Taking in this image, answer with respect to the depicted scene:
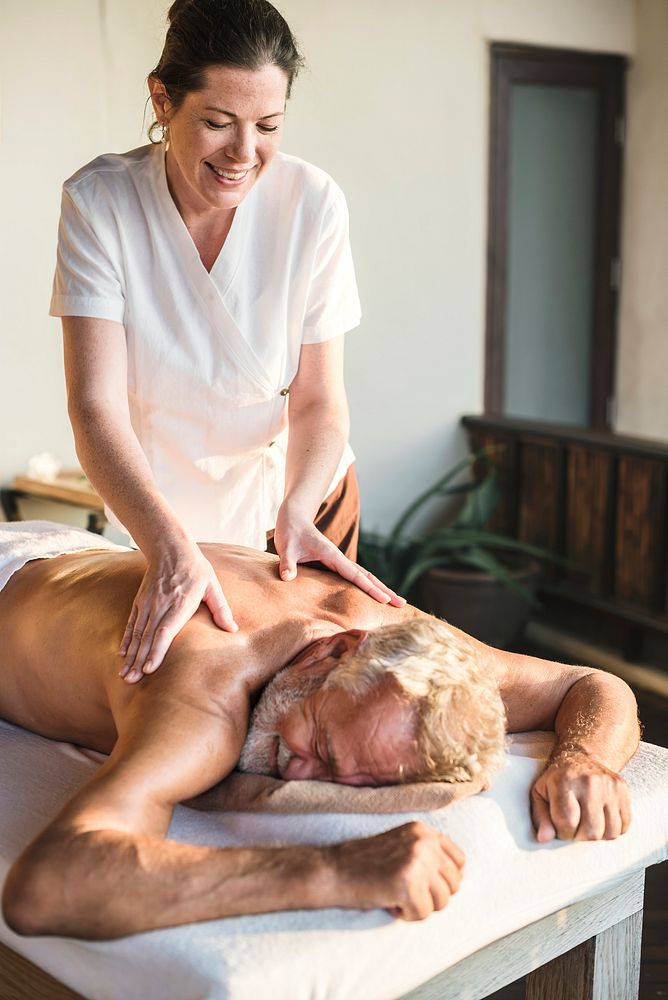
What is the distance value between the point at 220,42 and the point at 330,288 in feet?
1.80

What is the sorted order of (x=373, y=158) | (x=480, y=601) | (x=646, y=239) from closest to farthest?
1. (x=480, y=601)
2. (x=373, y=158)
3. (x=646, y=239)

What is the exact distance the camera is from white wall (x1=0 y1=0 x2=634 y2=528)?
387cm

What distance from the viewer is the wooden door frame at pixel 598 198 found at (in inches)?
187

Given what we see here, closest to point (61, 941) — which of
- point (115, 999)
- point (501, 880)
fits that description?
point (115, 999)

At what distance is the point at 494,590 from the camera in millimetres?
4219

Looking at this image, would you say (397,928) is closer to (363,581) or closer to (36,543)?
(363,581)

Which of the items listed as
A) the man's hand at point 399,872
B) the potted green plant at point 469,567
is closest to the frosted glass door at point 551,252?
the potted green plant at point 469,567

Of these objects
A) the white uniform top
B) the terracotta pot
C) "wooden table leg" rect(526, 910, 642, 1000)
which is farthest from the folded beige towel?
the terracotta pot

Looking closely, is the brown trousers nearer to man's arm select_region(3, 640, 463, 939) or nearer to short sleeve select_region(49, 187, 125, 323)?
short sleeve select_region(49, 187, 125, 323)

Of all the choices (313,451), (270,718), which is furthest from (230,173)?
(270,718)

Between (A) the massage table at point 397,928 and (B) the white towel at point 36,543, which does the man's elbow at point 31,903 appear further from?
(B) the white towel at point 36,543

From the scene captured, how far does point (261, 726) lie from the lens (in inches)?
56.6

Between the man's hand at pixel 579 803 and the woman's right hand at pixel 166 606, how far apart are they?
0.46 metres

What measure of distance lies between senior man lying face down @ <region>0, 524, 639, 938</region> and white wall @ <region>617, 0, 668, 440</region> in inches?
139
